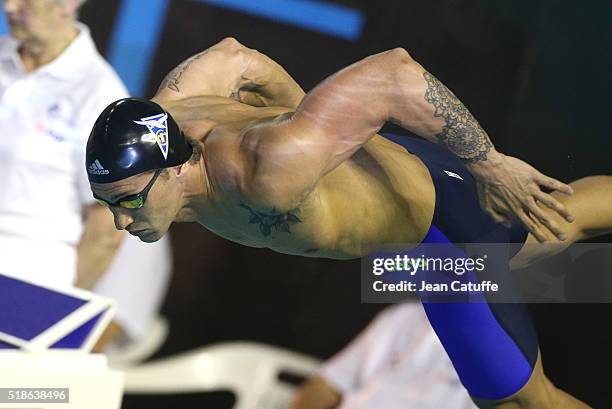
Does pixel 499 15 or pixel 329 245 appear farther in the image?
pixel 499 15

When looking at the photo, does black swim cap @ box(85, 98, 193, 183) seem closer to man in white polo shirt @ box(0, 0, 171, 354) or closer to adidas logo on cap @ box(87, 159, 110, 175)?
adidas logo on cap @ box(87, 159, 110, 175)

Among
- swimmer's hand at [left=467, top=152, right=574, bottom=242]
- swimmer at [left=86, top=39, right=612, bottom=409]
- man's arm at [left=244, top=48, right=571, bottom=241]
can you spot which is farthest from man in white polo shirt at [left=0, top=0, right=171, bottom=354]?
swimmer's hand at [left=467, top=152, right=574, bottom=242]

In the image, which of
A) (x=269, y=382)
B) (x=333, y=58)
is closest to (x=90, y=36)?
(x=333, y=58)

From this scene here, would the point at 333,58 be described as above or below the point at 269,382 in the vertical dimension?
above

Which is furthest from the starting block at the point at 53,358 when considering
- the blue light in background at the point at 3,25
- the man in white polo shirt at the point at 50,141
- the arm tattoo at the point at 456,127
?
the blue light in background at the point at 3,25

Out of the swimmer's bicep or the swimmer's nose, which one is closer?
the swimmer's nose

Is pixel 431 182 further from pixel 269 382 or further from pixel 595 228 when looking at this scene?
pixel 269 382

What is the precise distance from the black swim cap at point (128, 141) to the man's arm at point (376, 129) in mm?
130

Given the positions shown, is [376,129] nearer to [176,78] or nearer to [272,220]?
[272,220]

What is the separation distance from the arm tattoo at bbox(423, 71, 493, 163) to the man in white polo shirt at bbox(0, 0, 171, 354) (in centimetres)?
116

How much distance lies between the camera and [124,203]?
4.98 ft

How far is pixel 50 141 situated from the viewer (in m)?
2.49

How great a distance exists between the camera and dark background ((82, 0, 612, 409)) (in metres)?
2.02

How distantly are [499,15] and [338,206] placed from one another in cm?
99
